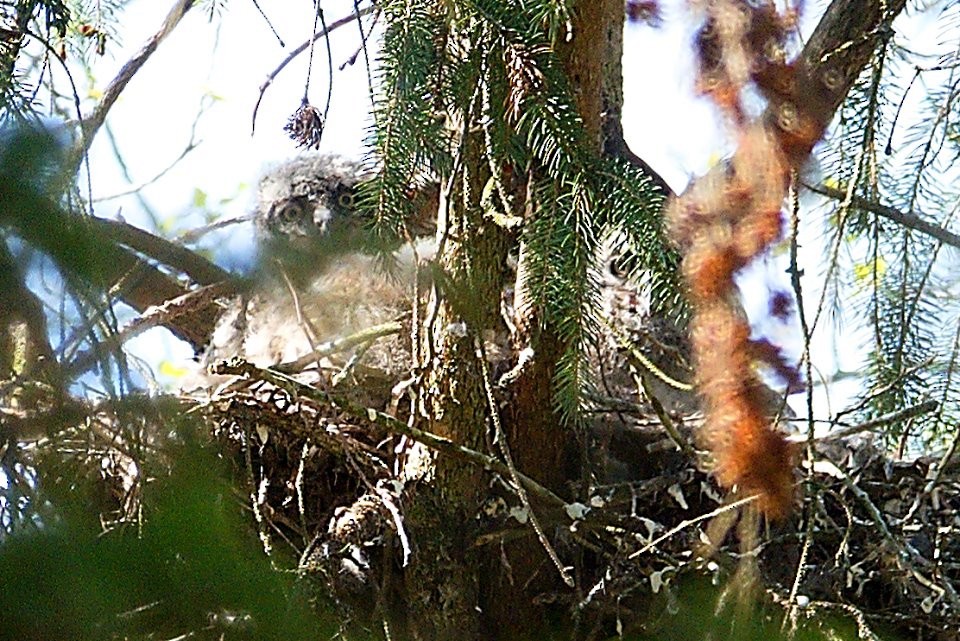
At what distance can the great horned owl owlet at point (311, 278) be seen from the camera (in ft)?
3.24

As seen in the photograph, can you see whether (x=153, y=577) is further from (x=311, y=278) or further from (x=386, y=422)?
(x=386, y=422)

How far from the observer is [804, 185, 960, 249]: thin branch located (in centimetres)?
121

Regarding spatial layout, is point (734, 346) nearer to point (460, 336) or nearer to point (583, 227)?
point (583, 227)

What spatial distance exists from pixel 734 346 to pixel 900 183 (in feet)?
1.51

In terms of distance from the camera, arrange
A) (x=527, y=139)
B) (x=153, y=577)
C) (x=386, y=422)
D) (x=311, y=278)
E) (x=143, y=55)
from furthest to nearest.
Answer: (x=143, y=55)
(x=386, y=422)
(x=527, y=139)
(x=311, y=278)
(x=153, y=577)

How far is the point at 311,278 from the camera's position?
3.29 ft

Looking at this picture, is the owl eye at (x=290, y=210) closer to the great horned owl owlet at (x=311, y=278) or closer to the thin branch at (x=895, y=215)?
the great horned owl owlet at (x=311, y=278)

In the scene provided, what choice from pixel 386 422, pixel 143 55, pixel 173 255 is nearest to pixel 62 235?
pixel 386 422

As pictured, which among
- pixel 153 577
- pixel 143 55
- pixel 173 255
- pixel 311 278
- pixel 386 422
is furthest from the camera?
pixel 143 55

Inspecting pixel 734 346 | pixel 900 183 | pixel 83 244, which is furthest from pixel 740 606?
pixel 83 244

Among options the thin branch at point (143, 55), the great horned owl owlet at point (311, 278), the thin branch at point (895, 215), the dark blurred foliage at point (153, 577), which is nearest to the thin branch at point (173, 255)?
the great horned owl owlet at point (311, 278)

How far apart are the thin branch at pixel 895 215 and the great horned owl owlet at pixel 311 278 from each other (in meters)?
0.45

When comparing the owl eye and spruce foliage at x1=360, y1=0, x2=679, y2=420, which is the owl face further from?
spruce foliage at x1=360, y1=0, x2=679, y2=420

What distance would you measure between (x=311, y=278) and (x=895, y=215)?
0.64 metres
